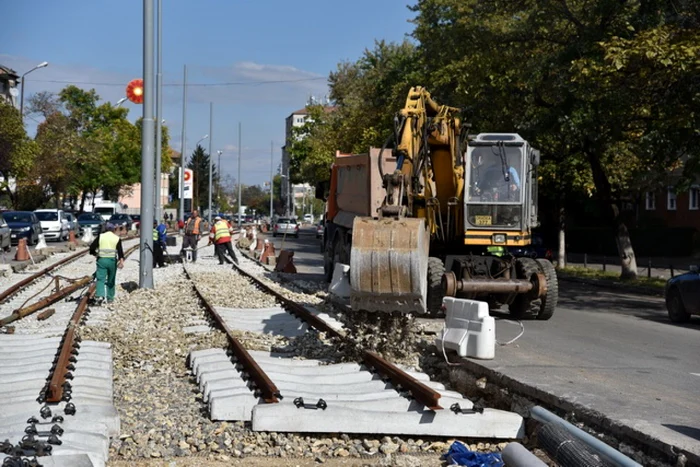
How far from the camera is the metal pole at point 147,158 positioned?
843 inches

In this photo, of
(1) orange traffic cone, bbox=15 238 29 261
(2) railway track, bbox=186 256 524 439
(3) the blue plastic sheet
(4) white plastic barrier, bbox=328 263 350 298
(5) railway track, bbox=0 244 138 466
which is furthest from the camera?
(1) orange traffic cone, bbox=15 238 29 261

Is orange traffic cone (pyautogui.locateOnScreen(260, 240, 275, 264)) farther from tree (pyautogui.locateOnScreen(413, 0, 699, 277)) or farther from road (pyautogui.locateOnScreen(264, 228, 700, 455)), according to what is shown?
road (pyautogui.locateOnScreen(264, 228, 700, 455))

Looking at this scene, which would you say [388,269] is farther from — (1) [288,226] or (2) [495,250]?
(1) [288,226]

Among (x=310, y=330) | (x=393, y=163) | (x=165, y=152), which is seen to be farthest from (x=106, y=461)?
(x=165, y=152)

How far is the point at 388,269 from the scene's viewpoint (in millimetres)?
10117

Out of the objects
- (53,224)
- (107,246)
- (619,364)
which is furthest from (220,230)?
(619,364)

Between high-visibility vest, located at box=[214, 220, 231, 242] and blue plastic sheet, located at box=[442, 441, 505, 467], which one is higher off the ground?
high-visibility vest, located at box=[214, 220, 231, 242]

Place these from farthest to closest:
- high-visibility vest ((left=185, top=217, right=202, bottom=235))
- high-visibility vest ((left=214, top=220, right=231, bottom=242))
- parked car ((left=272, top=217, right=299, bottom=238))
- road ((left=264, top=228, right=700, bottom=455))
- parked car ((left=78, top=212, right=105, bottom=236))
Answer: parked car ((left=272, top=217, right=299, bottom=238)) → parked car ((left=78, top=212, right=105, bottom=236)) → high-visibility vest ((left=185, top=217, right=202, bottom=235)) → high-visibility vest ((left=214, top=220, right=231, bottom=242)) → road ((left=264, top=228, right=700, bottom=455))

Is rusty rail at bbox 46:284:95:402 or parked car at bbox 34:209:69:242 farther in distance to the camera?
parked car at bbox 34:209:69:242

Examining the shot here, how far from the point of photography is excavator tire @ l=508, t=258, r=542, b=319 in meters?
16.8

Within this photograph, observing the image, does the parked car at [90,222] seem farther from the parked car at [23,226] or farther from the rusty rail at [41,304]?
the rusty rail at [41,304]

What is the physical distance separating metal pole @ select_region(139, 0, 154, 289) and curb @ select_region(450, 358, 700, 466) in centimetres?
1298

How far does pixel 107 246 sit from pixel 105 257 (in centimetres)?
24

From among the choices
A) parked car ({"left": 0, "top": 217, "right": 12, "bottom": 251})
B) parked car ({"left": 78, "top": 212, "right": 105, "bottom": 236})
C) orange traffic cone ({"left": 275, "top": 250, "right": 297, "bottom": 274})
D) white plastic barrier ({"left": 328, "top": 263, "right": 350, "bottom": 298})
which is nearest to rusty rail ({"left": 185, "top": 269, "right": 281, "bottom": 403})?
white plastic barrier ({"left": 328, "top": 263, "right": 350, "bottom": 298})
